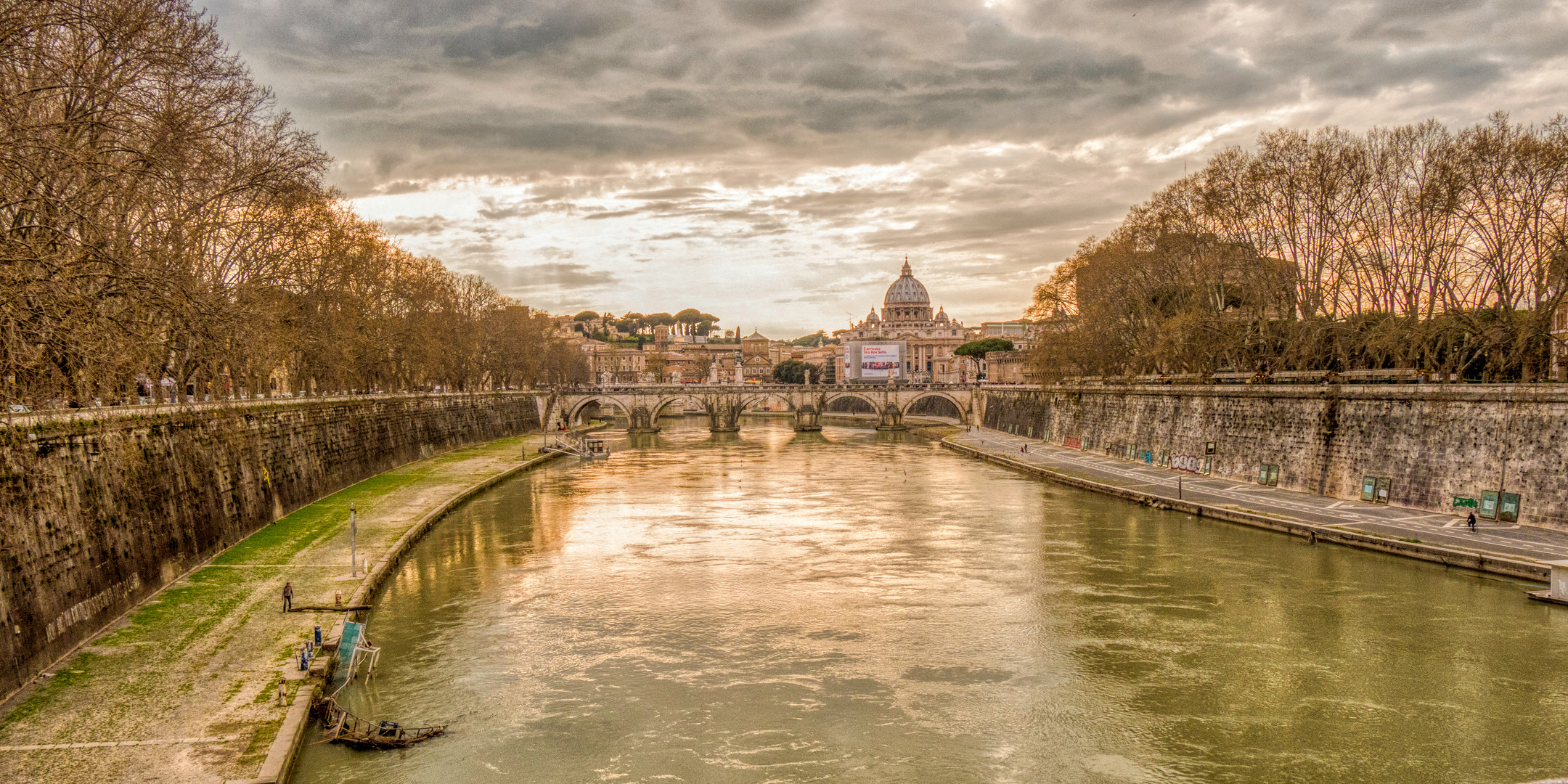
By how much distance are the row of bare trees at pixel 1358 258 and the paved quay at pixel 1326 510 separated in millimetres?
6067

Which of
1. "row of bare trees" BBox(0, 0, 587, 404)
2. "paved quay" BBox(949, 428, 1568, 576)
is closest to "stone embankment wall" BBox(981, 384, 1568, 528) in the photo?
"paved quay" BBox(949, 428, 1568, 576)

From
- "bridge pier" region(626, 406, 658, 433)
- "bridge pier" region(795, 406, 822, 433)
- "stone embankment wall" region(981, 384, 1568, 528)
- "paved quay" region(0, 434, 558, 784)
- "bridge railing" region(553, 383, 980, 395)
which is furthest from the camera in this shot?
"bridge pier" region(795, 406, 822, 433)

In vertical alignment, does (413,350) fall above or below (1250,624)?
above

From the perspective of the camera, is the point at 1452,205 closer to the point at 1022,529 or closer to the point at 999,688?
the point at 1022,529

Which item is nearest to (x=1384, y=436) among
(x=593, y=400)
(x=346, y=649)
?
(x=346, y=649)

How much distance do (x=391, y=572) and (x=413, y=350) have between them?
104 ft

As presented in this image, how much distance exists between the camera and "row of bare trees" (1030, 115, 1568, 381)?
111 feet

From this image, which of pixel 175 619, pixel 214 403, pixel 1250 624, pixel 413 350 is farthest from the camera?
pixel 413 350

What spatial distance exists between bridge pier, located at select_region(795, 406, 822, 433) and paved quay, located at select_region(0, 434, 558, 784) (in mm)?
72843

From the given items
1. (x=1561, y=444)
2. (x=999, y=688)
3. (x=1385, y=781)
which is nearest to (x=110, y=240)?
(x=999, y=688)

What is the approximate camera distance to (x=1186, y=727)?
16.8 m

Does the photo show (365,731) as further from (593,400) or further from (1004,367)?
(1004,367)

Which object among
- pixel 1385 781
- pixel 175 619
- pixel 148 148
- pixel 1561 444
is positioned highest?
pixel 148 148

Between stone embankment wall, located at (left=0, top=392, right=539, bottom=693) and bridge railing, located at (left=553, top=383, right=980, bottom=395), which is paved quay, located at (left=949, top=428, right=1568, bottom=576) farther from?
bridge railing, located at (left=553, top=383, right=980, bottom=395)
